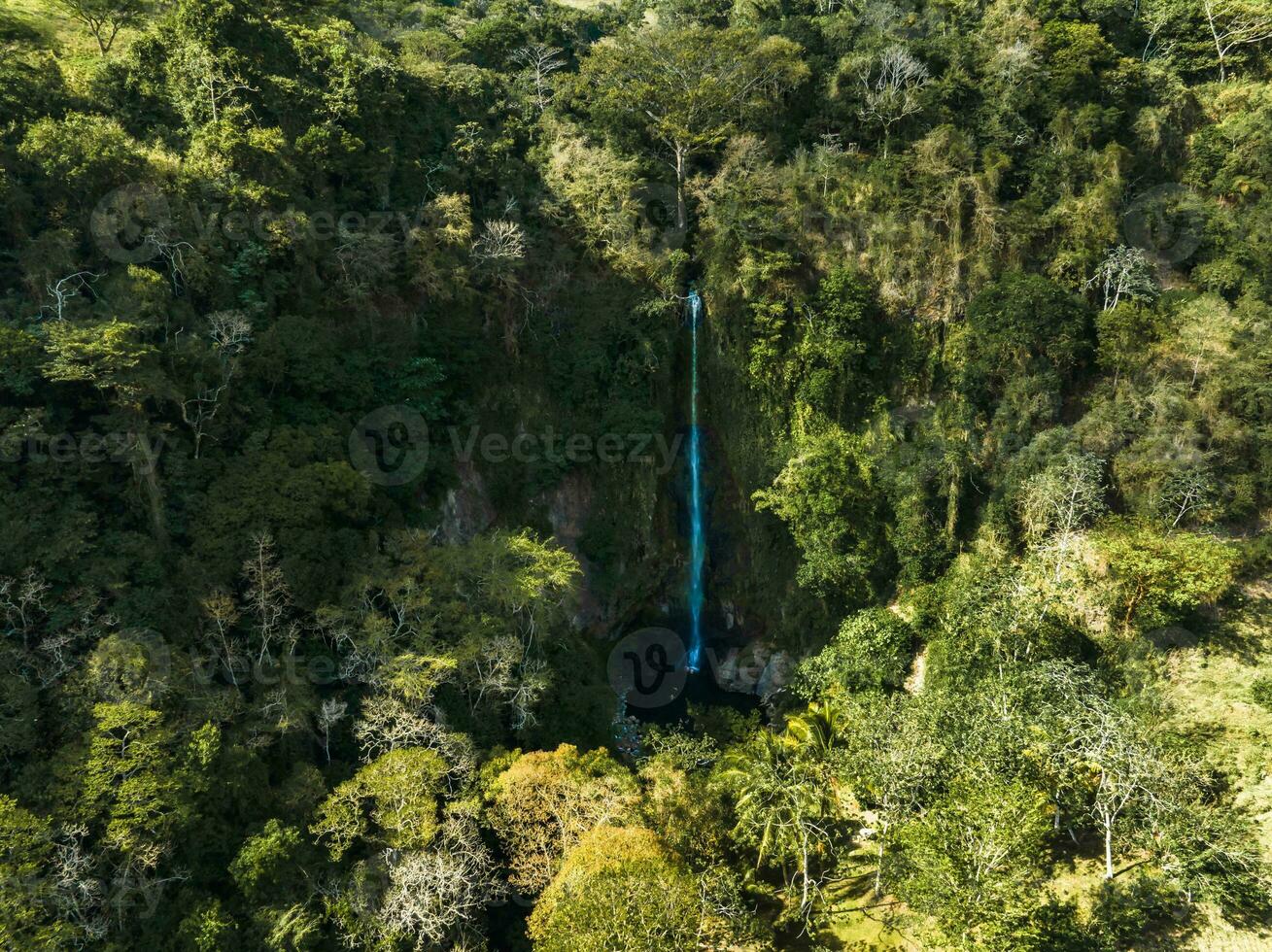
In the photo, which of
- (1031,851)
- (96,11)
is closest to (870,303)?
(1031,851)

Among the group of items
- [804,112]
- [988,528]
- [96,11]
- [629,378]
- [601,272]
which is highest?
[96,11]

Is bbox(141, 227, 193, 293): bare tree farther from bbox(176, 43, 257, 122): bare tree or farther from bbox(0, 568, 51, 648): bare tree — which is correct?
bbox(0, 568, 51, 648): bare tree

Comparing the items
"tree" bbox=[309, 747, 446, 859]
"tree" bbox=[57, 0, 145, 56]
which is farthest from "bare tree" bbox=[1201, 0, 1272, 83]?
"tree" bbox=[57, 0, 145, 56]

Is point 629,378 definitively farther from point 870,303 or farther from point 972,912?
point 972,912

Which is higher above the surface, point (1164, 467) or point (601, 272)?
point (601, 272)

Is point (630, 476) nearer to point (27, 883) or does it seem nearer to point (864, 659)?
point (864, 659)

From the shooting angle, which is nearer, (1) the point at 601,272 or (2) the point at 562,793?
(2) the point at 562,793

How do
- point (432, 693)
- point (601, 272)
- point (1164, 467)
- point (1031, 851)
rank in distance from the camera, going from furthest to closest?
point (601, 272)
point (1164, 467)
point (432, 693)
point (1031, 851)

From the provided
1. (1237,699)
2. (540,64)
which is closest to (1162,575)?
(1237,699)
